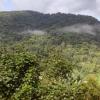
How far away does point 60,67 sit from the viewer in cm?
8812

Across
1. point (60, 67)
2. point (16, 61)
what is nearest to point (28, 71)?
point (16, 61)

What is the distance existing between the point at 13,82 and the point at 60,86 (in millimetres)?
5064

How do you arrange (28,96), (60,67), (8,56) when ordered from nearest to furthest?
(28,96)
(8,56)
(60,67)

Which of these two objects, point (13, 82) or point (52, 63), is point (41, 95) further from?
point (52, 63)

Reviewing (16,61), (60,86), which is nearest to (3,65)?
(16,61)

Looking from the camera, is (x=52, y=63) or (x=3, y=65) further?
(x=52, y=63)

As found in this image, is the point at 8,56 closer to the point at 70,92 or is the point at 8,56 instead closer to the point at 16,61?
the point at 16,61

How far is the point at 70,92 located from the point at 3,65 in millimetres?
8142

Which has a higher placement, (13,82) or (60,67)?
(13,82)

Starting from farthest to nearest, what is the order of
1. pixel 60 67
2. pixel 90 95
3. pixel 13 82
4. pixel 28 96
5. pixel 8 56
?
pixel 60 67, pixel 90 95, pixel 8 56, pixel 13 82, pixel 28 96

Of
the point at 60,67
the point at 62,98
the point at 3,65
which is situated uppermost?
the point at 3,65

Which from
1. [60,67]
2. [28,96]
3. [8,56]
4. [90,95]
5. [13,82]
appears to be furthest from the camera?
[60,67]

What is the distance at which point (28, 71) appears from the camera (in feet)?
115

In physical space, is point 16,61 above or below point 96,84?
above
